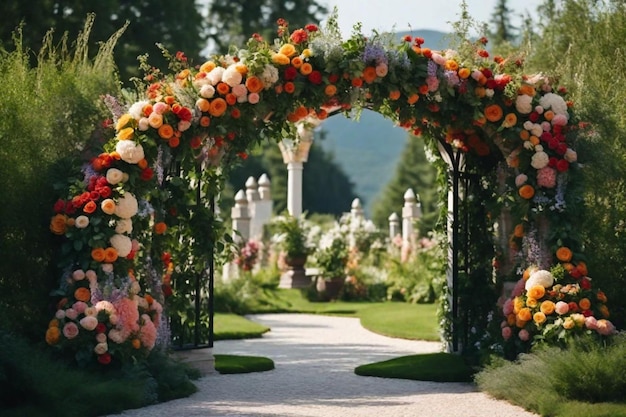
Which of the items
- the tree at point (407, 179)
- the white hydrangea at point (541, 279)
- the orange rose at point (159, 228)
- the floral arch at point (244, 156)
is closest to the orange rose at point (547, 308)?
the floral arch at point (244, 156)

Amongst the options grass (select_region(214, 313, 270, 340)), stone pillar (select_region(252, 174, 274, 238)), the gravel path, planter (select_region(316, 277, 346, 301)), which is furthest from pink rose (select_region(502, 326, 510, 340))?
stone pillar (select_region(252, 174, 274, 238))

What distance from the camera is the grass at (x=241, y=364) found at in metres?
11.0

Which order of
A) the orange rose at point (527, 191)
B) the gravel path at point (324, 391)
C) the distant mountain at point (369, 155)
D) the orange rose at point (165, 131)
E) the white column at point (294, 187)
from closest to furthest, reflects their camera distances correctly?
1. the gravel path at point (324, 391)
2. the orange rose at point (165, 131)
3. the orange rose at point (527, 191)
4. the white column at point (294, 187)
5. the distant mountain at point (369, 155)

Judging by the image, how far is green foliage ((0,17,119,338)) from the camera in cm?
940

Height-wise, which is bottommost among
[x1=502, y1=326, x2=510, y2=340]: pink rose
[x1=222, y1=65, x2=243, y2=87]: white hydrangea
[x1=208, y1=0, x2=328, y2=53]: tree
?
[x1=502, y1=326, x2=510, y2=340]: pink rose

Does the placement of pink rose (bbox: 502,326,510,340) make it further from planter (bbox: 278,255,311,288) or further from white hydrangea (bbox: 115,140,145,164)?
planter (bbox: 278,255,311,288)

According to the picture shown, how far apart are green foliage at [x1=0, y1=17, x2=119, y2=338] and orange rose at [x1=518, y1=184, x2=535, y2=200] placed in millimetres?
3990

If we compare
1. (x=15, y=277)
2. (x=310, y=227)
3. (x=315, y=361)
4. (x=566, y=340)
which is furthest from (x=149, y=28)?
(x=566, y=340)

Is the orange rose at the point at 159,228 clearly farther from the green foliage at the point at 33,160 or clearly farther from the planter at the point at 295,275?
the planter at the point at 295,275

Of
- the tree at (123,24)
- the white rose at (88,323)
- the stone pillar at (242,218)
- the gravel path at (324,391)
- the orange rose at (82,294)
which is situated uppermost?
the tree at (123,24)

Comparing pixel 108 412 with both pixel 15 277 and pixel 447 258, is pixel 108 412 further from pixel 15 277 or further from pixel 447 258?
Result: pixel 447 258

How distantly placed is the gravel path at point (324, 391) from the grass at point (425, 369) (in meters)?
0.16

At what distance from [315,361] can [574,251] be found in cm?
347

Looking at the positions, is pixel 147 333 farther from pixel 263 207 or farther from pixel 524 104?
pixel 263 207
